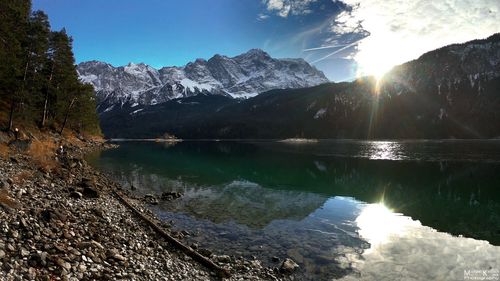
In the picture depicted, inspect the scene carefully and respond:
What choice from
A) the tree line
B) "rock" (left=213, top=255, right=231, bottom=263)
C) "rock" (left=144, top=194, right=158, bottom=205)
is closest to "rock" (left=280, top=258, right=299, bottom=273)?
"rock" (left=213, top=255, right=231, bottom=263)

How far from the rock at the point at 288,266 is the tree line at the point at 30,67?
47051mm

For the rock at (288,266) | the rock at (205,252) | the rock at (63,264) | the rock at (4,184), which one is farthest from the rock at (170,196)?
the rock at (63,264)

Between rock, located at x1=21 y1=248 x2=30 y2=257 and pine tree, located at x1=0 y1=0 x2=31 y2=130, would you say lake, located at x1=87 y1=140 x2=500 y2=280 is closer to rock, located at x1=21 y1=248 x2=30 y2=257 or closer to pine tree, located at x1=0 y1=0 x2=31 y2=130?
rock, located at x1=21 y1=248 x2=30 y2=257

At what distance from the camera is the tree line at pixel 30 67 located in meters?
57.2

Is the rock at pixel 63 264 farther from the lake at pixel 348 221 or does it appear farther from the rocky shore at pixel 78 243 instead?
the lake at pixel 348 221

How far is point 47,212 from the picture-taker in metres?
21.6

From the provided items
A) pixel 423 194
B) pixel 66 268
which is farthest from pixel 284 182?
pixel 66 268

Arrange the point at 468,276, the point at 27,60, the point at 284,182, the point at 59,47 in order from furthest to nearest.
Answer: the point at 59,47 < the point at 284,182 < the point at 27,60 < the point at 468,276

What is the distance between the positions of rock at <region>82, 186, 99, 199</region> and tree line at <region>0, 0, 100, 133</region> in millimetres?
26310

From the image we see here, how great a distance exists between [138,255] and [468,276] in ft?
72.6

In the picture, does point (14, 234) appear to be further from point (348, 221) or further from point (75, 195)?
point (348, 221)

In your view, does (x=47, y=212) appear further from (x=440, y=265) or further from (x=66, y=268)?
(x=440, y=265)

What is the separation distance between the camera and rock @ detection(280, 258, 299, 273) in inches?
970

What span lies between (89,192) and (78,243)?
51.8 ft
